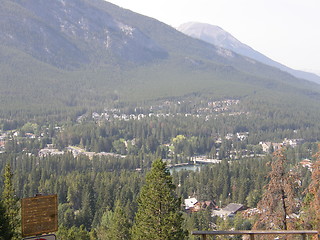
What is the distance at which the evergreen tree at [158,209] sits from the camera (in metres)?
19.8

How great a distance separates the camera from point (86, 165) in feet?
258

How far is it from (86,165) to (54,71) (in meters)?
126

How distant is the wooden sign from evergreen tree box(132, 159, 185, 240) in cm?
1308

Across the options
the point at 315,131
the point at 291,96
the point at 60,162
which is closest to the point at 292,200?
the point at 60,162

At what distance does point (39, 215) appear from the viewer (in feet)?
23.2

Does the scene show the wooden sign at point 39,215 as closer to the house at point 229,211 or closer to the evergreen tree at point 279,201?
the evergreen tree at point 279,201

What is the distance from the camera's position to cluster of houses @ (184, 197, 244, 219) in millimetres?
50091

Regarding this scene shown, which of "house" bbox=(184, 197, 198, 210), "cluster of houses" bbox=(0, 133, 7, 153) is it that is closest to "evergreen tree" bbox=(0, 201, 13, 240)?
"house" bbox=(184, 197, 198, 210)

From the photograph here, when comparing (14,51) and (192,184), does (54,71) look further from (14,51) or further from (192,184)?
(192,184)

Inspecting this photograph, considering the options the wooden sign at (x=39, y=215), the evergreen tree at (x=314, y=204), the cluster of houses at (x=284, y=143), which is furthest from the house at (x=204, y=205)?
the cluster of houses at (x=284, y=143)

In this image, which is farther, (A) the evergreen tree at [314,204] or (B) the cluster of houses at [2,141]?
(B) the cluster of houses at [2,141]

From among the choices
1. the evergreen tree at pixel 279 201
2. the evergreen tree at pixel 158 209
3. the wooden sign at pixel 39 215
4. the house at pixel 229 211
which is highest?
the wooden sign at pixel 39 215

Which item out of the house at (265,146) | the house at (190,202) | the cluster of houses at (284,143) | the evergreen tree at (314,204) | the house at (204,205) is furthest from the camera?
the house at (265,146)

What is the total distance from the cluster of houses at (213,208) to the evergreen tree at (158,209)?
28920mm
